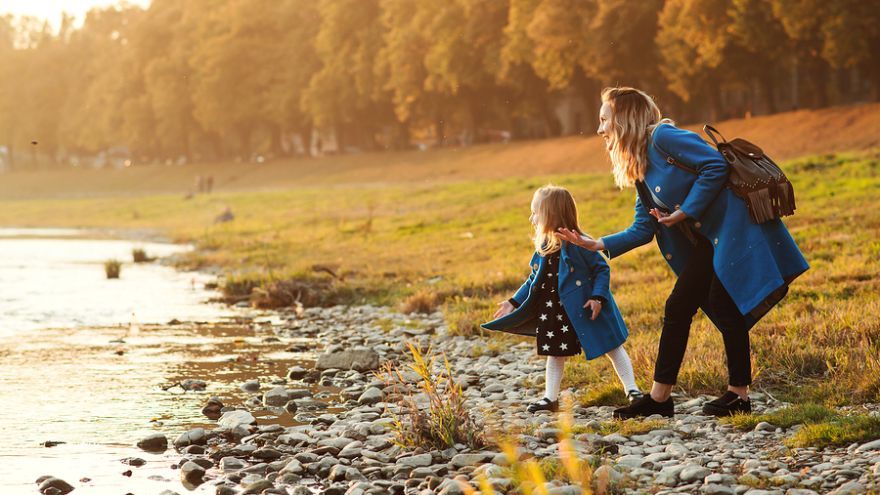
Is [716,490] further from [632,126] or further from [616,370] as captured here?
[632,126]

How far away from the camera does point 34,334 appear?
1293 cm

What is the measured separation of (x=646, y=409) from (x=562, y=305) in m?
0.90

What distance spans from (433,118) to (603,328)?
174ft

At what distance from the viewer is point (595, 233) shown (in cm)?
1958

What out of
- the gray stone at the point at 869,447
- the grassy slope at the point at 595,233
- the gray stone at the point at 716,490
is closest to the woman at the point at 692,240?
the grassy slope at the point at 595,233

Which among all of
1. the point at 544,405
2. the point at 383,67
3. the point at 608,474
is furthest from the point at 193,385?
the point at 383,67

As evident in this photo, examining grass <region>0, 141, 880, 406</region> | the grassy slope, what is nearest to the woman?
grass <region>0, 141, 880, 406</region>

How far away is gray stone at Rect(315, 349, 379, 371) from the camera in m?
9.80

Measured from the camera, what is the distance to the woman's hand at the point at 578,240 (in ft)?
22.2

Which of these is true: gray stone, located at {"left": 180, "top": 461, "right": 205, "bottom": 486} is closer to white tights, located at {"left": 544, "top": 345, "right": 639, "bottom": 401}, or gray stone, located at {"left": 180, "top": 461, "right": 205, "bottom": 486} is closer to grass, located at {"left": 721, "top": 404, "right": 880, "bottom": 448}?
white tights, located at {"left": 544, "top": 345, "right": 639, "bottom": 401}

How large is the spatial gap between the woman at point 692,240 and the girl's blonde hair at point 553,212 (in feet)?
1.33

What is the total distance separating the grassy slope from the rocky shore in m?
0.69

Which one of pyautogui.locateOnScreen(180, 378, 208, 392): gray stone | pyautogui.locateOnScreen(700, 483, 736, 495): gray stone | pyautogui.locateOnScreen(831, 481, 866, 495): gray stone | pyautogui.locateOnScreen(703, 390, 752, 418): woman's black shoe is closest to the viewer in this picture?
pyautogui.locateOnScreen(831, 481, 866, 495): gray stone

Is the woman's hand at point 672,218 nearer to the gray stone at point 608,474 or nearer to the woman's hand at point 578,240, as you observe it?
the woman's hand at point 578,240
